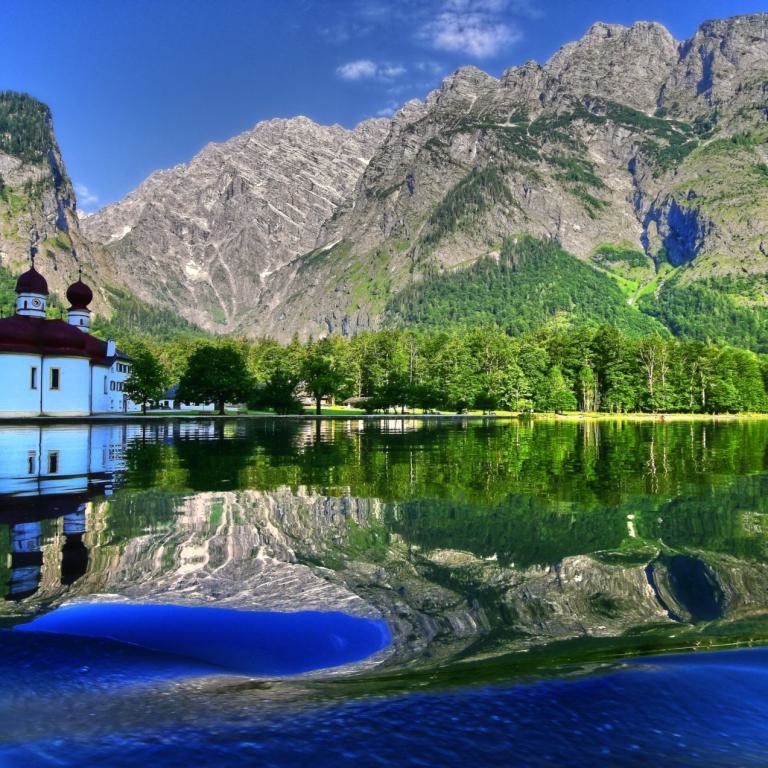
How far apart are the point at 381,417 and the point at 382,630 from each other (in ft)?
303

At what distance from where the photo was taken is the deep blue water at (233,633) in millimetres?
6797

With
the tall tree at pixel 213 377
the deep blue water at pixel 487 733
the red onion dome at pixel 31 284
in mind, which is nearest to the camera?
the deep blue water at pixel 487 733

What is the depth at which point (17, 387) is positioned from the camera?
72.8 metres

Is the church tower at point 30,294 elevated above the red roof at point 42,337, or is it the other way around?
the church tower at point 30,294

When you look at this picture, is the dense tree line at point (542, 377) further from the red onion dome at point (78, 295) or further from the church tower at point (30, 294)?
the church tower at point (30, 294)

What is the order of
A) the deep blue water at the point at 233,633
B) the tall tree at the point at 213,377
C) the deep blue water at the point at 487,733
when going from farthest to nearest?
the tall tree at the point at 213,377 < the deep blue water at the point at 233,633 < the deep blue water at the point at 487,733

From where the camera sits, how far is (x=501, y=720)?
204 inches

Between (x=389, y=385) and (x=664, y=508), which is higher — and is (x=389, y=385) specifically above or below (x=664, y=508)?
above

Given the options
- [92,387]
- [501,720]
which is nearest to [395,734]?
[501,720]

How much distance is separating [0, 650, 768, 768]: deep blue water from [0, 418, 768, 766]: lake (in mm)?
24

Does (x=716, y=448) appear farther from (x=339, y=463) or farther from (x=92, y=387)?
(x=92, y=387)

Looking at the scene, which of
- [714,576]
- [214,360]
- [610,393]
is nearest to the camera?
[714,576]

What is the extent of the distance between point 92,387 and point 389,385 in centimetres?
4728

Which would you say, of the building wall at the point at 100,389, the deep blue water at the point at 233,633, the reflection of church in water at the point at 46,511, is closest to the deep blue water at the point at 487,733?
the deep blue water at the point at 233,633
